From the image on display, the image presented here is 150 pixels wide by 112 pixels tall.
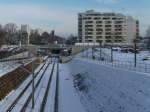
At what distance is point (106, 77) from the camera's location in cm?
4512

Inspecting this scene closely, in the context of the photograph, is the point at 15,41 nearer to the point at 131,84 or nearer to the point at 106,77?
the point at 106,77

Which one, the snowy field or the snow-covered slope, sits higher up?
the snowy field

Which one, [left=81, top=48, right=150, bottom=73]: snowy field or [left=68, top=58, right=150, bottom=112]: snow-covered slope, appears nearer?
[left=68, top=58, right=150, bottom=112]: snow-covered slope

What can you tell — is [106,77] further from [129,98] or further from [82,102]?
[129,98]

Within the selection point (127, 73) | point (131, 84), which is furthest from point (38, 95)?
point (131, 84)

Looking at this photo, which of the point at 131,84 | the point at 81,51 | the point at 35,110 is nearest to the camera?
the point at 131,84

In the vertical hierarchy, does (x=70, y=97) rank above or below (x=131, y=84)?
below

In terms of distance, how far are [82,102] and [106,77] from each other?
17.1 feet

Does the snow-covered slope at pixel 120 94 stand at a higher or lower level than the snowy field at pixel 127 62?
lower

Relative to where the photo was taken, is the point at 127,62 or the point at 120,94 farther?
the point at 127,62

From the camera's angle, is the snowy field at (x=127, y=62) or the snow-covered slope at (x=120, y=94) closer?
the snow-covered slope at (x=120, y=94)

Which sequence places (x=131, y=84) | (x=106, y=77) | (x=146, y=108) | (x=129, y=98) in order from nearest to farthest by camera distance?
(x=146, y=108)
(x=129, y=98)
(x=131, y=84)
(x=106, y=77)

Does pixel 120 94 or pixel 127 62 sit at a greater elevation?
pixel 127 62

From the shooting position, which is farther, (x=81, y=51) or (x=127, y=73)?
(x=81, y=51)
